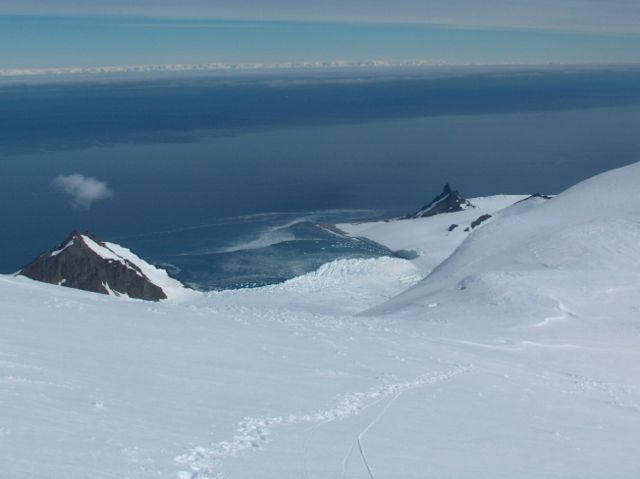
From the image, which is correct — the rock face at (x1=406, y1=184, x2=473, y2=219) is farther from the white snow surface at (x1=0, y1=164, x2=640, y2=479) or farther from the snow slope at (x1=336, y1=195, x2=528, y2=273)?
the white snow surface at (x1=0, y1=164, x2=640, y2=479)

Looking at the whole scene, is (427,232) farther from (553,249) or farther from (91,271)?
(553,249)

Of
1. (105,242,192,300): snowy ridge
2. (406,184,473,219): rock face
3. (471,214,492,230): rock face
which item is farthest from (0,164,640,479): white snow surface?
(406,184,473,219): rock face

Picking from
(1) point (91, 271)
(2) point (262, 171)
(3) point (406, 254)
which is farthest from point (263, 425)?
(2) point (262, 171)

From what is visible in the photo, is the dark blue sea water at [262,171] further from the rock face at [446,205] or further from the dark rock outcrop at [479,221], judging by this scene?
the rock face at [446,205]

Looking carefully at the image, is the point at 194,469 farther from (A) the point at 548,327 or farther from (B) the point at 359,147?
(B) the point at 359,147

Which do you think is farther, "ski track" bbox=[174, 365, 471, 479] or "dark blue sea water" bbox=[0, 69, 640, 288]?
"dark blue sea water" bbox=[0, 69, 640, 288]

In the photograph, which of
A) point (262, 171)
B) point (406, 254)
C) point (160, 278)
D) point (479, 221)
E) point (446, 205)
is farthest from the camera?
A: point (262, 171)

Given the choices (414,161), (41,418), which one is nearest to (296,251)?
(41,418)
